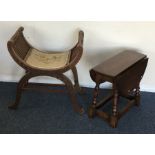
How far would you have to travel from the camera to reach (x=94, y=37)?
178cm

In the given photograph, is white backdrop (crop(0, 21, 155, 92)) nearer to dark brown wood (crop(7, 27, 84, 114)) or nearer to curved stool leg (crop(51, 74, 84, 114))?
dark brown wood (crop(7, 27, 84, 114))

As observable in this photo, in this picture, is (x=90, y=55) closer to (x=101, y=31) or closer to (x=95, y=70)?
(x=101, y=31)

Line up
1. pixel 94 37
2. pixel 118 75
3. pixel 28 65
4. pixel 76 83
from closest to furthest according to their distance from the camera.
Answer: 1. pixel 118 75
2. pixel 28 65
3. pixel 94 37
4. pixel 76 83

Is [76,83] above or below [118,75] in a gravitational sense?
below

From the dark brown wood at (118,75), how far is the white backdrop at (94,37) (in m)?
0.14

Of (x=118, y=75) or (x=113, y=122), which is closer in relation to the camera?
(x=118, y=75)

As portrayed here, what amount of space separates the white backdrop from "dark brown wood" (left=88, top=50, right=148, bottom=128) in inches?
5.4

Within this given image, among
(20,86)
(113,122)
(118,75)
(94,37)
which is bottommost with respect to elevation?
(113,122)

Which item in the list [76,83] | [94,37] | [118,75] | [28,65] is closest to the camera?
[118,75]

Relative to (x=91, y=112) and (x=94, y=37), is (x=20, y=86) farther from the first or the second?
(x=94, y=37)

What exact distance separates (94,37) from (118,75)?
51cm

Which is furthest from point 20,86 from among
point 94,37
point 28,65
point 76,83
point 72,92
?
point 94,37

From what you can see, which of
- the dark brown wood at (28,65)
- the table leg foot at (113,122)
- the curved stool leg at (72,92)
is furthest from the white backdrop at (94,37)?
the table leg foot at (113,122)
